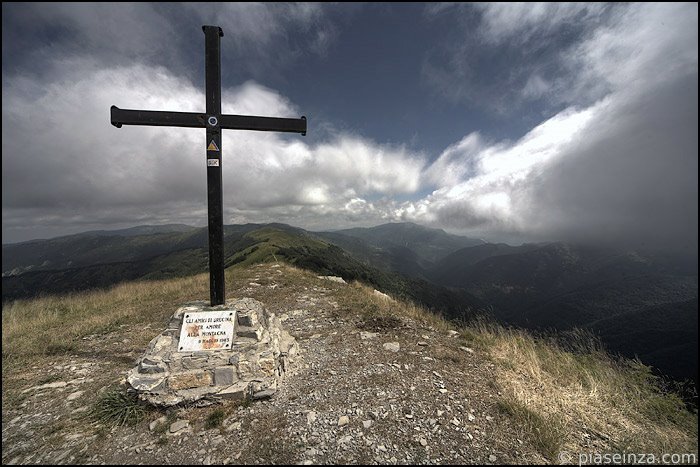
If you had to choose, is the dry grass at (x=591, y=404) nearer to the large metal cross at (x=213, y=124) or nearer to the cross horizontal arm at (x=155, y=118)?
the large metal cross at (x=213, y=124)

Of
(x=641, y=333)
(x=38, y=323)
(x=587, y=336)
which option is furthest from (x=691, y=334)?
(x=38, y=323)

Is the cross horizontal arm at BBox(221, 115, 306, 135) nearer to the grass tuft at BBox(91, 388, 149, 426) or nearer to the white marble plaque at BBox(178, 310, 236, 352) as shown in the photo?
the white marble plaque at BBox(178, 310, 236, 352)

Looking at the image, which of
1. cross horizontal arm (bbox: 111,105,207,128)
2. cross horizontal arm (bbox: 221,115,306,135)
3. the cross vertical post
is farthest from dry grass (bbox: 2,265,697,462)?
cross horizontal arm (bbox: 221,115,306,135)

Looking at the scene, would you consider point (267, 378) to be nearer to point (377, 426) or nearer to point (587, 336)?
point (377, 426)

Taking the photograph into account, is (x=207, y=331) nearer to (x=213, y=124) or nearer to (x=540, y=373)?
(x=213, y=124)

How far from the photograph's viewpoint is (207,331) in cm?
496

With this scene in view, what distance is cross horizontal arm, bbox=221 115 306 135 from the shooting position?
5.73 meters

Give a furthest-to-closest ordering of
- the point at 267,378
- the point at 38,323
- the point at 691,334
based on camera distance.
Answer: the point at 691,334
the point at 38,323
the point at 267,378

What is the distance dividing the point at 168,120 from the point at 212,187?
5.66 feet

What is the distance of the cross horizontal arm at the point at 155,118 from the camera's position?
5324 millimetres

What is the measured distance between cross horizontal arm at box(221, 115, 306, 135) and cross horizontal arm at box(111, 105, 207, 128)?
0.51 meters

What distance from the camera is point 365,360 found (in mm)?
6094

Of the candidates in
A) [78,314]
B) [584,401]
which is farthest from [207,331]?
[78,314]

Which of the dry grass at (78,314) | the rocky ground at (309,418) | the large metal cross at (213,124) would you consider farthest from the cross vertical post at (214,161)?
the dry grass at (78,314)
